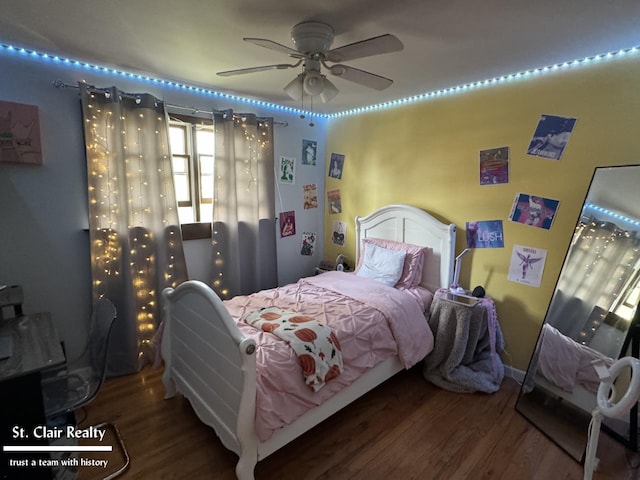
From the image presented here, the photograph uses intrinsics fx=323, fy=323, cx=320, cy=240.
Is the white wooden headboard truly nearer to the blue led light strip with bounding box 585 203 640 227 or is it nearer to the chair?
the blue led light strip with bounding box 585 203 640 227

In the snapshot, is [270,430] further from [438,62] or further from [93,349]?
[438,62]

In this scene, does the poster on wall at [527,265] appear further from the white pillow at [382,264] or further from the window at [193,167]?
the window at [193,167]

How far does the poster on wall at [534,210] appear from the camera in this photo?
2.43 m

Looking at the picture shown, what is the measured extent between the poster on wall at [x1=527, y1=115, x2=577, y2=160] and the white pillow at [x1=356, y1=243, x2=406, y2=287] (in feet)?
4.38

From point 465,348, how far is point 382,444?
1.00 metres

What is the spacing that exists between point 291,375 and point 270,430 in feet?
0.90

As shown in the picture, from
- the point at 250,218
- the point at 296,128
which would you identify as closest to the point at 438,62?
the point at 296,128

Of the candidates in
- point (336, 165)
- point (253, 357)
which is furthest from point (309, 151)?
point (253, 357)

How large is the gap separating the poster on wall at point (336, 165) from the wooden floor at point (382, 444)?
98.8 inches

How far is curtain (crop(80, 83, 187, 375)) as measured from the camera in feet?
8.20

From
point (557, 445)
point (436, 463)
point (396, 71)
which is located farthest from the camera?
point (396, 71)

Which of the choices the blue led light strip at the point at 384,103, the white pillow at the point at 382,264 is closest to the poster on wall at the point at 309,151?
the blue led light strip at the point at 384,103

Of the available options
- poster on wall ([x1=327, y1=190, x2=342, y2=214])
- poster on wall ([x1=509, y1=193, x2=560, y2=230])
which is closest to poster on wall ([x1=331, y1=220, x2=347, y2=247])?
poster on wall ([x1=327, y1=190, x2=342, y2=214])

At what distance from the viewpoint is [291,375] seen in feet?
5.66
